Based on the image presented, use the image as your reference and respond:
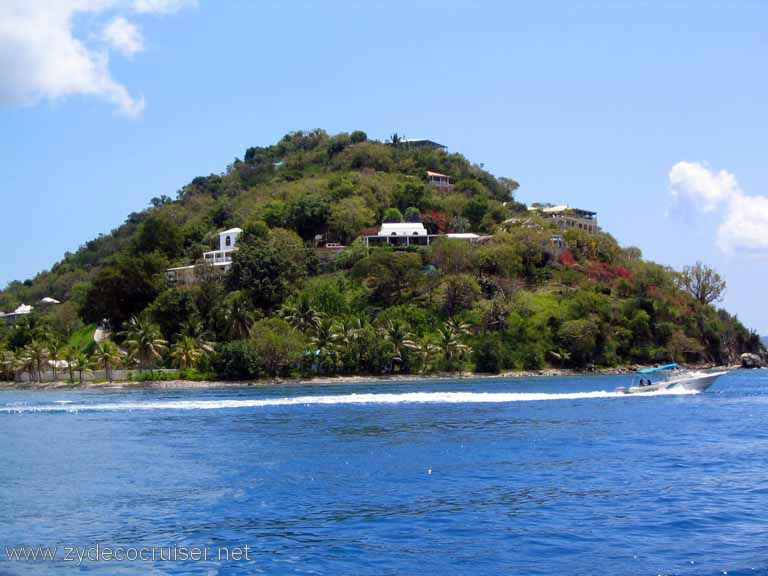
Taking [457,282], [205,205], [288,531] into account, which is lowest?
[288,531]

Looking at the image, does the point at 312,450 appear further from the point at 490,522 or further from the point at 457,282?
the point at 457,282

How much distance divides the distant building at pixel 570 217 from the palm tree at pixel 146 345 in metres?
70.5

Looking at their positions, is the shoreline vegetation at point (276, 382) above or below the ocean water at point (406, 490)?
above

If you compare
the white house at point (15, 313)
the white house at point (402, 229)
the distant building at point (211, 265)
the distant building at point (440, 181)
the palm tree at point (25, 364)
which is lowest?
the palm tree at point (25, 364)

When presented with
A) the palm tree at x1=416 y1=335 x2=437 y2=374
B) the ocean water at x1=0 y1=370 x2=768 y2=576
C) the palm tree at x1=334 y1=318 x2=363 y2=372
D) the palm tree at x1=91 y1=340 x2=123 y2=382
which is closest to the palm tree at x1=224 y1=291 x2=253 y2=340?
the palm tree at x1=334 y1=318 x2=363 y2=372

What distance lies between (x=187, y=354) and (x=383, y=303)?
90.3 feet

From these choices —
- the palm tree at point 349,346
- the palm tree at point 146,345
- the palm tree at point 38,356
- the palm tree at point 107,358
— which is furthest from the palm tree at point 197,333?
the palm tree at point 38,356

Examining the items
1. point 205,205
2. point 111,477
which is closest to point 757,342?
point 205,205

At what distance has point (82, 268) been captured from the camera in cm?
17112

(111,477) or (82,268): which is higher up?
(82,268)

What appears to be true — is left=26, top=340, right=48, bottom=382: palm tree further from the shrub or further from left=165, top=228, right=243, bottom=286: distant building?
the shrub

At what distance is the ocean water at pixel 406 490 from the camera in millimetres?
18766

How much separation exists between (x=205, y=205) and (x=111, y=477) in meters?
142

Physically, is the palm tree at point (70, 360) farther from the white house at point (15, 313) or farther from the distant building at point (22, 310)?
the white house at point (15, 313)
